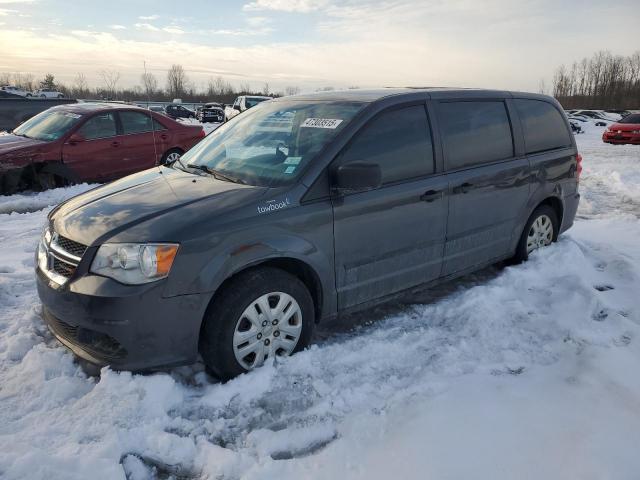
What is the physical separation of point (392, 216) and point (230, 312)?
4.56ft

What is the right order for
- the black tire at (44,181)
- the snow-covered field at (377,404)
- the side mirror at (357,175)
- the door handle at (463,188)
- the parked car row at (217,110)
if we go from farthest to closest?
the parked car row at (217,110)
the black tire at (44,181)
the door handle at (463,188)
the side mirror at (357,175)
the snow-covered field at (377,404)

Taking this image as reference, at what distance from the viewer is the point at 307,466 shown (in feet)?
7.76

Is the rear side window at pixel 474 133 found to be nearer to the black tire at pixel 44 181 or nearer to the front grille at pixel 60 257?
the front grille at pixel 60 257

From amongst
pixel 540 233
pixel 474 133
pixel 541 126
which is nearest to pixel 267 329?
pixel 474 133

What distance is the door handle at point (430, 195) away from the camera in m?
3.75

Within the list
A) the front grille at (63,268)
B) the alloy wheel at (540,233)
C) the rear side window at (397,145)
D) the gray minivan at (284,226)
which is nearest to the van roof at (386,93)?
the gray minivan at (284,226)

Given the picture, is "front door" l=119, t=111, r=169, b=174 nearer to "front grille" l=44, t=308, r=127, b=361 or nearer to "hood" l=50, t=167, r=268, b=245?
"hood" l=50, t=167, r=268, b=245

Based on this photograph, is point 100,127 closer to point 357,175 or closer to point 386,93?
point 386,93

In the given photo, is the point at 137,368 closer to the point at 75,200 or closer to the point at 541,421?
the point at 75,200

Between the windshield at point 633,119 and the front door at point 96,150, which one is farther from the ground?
the front door at point 96,150

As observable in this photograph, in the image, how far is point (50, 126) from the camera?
878 cm

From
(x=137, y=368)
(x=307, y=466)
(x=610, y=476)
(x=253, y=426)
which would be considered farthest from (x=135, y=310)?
(x=610, y=476)

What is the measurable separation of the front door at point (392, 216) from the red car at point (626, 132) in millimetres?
20049

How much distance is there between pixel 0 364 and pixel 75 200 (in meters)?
1.17
